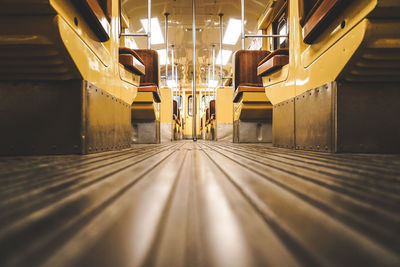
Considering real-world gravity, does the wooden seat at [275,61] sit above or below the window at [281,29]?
below

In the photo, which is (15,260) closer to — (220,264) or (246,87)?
(220,264)

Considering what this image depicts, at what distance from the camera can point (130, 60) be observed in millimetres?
2098

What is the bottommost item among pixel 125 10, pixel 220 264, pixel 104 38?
pixel 220 264

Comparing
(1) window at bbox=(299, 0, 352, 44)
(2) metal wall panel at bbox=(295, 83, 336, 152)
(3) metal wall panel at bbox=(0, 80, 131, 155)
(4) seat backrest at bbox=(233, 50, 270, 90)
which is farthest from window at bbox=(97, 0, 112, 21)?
(4) seat backrest at bbox=(233, 50, 270, 90)

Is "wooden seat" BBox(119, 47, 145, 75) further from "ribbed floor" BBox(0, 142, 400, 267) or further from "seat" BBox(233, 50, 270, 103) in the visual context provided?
"seat" BBox(233, 50, 270, 103)

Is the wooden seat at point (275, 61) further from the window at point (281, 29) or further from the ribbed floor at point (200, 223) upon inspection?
the window at point (281, 29)

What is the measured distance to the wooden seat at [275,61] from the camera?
2.11m

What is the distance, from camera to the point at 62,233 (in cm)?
30

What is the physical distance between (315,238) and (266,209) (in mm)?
108

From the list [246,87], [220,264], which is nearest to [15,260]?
[220,264]

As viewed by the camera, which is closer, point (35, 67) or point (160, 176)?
point (160, 176)

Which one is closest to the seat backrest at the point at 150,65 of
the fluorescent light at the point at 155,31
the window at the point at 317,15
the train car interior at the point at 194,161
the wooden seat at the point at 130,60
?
the train car interior at the point at 194,161

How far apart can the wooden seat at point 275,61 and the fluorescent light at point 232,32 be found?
4.20 metres

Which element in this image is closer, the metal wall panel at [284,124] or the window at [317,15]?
the window at [317,15]
